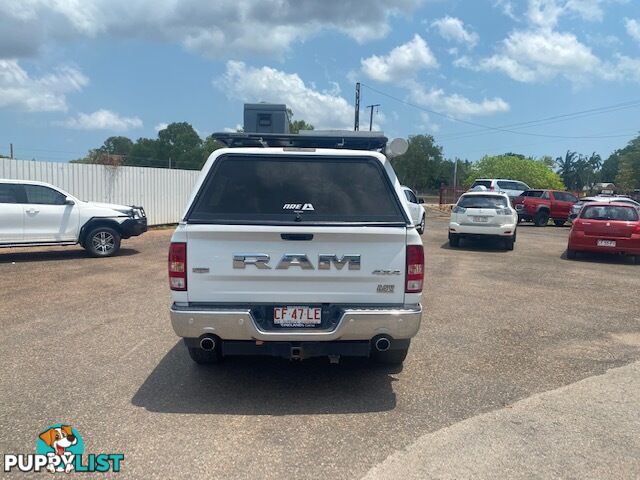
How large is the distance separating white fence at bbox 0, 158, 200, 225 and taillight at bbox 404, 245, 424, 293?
1154cm

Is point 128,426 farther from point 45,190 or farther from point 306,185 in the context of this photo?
point 45,190

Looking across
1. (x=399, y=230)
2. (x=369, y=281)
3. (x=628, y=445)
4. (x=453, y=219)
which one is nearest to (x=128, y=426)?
(x=369, y=281)

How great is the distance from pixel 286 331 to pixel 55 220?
9.25 m

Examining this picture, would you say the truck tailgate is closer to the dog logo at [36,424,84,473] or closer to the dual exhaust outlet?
the dual exhaust outlet

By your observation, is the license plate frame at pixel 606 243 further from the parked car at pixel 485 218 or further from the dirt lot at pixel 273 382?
the dirt lot at pixel 273 382

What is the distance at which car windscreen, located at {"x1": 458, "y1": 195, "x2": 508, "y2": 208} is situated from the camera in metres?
14.6

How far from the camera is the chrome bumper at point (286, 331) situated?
13.3 feet

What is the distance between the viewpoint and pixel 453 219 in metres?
15.0

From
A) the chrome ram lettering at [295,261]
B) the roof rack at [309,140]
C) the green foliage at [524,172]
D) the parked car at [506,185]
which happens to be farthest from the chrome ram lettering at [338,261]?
the green foliage at [524,172]

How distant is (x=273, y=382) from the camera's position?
4.68 metres

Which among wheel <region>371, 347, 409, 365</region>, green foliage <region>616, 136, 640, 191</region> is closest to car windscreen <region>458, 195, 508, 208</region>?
wheel <region>371, 347, 409, 365</region>

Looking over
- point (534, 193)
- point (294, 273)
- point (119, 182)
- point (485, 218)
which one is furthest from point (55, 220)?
point (534, 193)

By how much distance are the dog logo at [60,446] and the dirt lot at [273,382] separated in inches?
2.8

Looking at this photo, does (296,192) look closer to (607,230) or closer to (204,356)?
(204,356)
